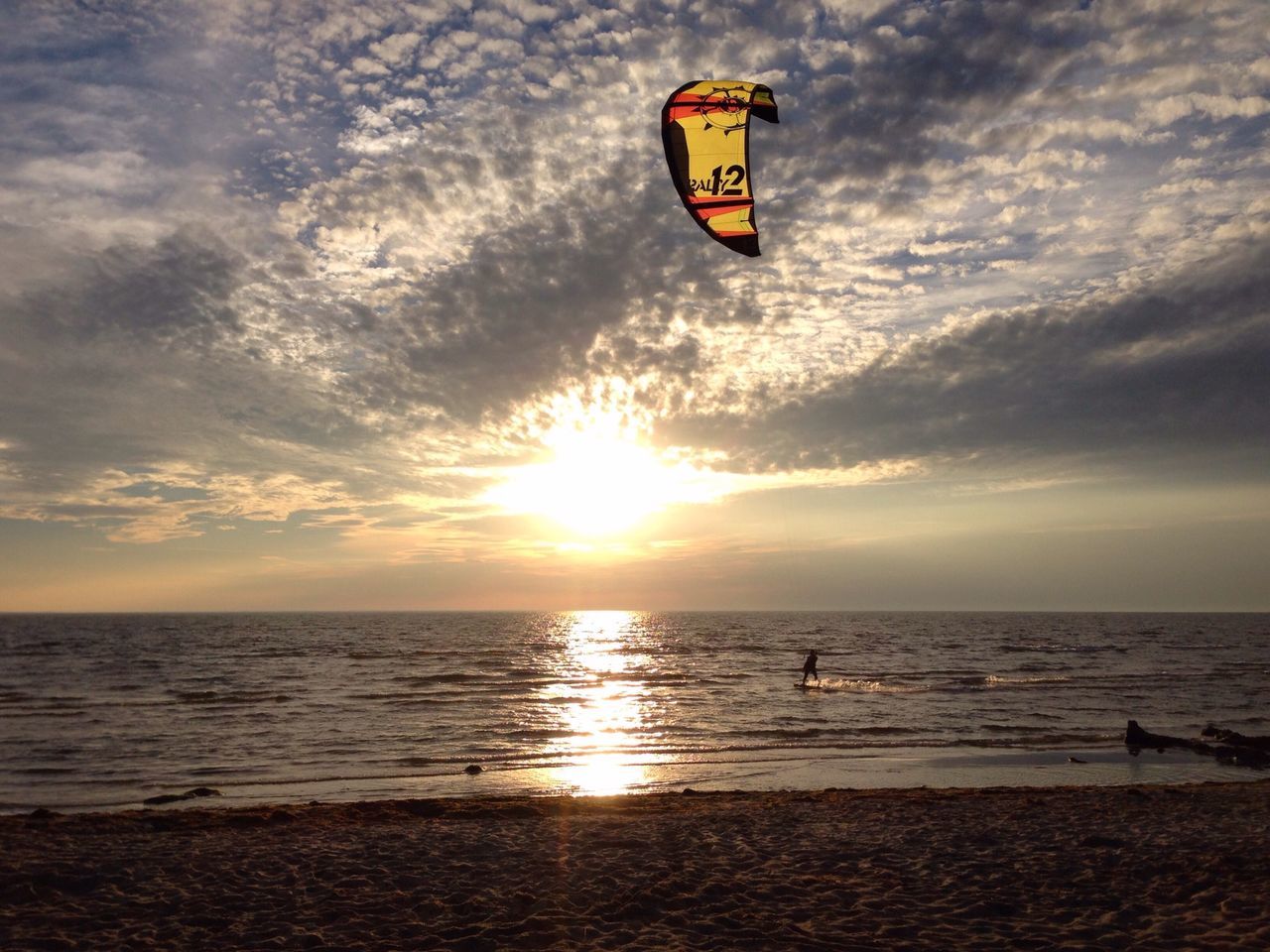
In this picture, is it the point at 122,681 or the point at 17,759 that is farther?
the point at 122,681

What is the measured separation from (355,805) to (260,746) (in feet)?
31.7

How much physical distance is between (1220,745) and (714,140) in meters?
20.8

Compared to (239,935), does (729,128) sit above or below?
above

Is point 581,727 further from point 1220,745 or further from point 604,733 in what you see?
point 1220,745

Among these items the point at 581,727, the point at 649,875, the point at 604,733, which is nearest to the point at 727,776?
the point at 604,733

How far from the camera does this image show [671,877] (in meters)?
9.70

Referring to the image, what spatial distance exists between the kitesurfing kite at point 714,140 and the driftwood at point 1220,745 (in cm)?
1843

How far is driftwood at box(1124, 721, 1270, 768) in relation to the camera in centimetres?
1973

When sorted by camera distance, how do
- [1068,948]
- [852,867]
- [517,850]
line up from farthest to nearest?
[517,850], [852,867], [1068,948]

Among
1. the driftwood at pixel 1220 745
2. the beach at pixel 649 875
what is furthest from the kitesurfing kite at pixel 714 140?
the driftwood at pixel 1220 745

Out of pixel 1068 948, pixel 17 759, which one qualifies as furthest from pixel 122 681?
pixel 1068 948

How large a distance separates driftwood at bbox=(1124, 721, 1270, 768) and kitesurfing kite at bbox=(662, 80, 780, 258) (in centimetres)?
1843

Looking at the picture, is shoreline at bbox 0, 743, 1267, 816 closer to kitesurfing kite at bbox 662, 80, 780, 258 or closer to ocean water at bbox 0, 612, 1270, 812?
ocean water at bbox 0, 612, 1270, 812

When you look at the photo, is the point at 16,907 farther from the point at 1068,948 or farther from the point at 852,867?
the point at 1068,948
